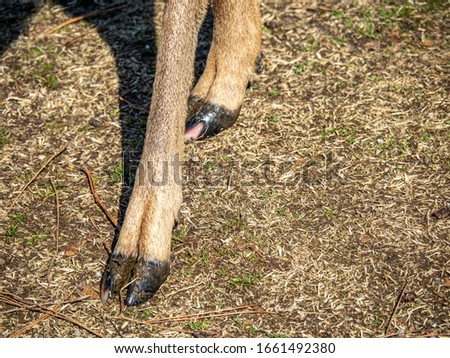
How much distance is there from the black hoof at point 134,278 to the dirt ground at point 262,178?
0.08m

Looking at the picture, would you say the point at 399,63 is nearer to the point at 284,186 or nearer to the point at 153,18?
the point at 284,186

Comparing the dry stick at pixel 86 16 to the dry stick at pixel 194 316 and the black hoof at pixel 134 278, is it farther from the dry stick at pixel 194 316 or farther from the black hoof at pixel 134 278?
the dry stick at pixel 194 316

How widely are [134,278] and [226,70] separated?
1831 mm

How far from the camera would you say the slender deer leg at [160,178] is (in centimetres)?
407

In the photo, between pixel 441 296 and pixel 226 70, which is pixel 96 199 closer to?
pixel 226 70

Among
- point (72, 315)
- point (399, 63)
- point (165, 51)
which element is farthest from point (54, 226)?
point (399, 63)

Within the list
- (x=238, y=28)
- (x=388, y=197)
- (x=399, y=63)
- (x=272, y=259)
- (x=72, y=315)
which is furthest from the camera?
(x=399, y=63)

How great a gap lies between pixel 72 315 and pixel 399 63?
10.5 feet

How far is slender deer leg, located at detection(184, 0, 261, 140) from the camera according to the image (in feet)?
16.8

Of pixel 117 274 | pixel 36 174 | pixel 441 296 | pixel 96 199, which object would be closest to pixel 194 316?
pixel 117 274

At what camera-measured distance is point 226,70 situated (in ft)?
17.2

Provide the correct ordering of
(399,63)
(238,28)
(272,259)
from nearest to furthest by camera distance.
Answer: (272,259) → (238,28) → (399,63)

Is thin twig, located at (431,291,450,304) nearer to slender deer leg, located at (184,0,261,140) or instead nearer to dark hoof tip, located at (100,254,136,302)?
dark hoof tip, located at (100,254,136,302)

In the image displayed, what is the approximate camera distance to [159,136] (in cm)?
427
